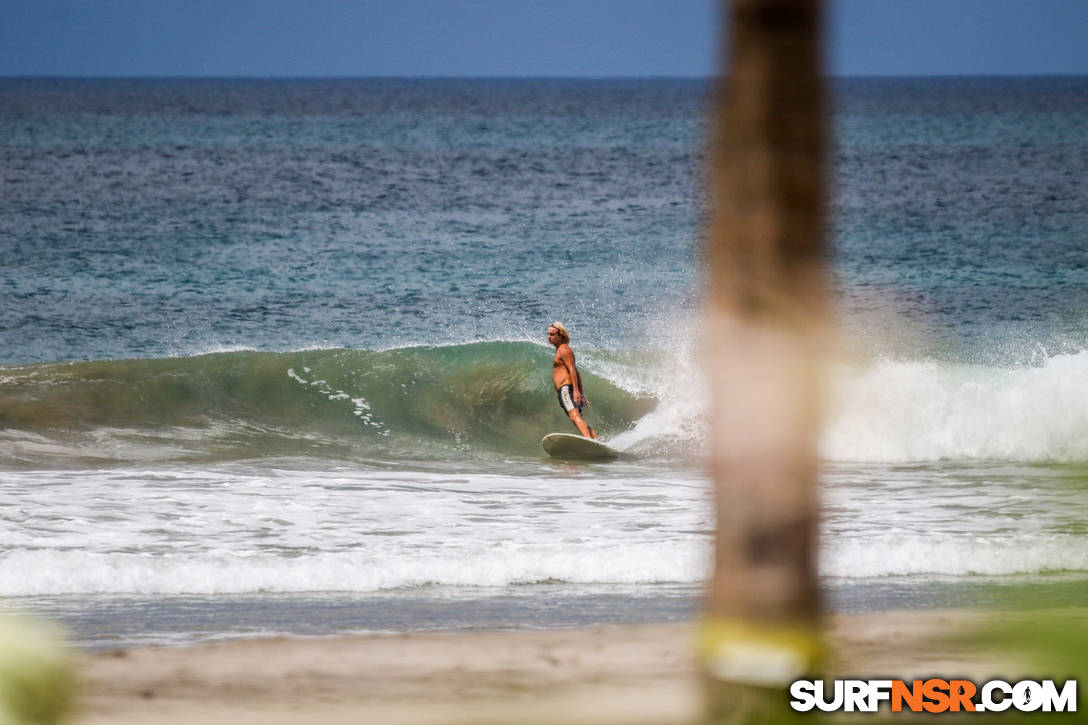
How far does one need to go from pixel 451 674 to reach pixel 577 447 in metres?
8.98

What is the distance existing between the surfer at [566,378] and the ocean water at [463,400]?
79 cm

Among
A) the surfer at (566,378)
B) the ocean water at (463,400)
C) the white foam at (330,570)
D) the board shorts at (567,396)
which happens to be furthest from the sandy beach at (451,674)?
the board shorts at (567,396)

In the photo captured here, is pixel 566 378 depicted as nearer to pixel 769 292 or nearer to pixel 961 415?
pixel 961 415

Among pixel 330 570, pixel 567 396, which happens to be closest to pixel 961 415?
pixel 567 396

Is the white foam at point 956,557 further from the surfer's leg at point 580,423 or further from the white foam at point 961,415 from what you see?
the surfer's leg at point 580,423

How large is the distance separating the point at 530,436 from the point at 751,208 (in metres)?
15.5

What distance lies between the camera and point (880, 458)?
53.0 ft

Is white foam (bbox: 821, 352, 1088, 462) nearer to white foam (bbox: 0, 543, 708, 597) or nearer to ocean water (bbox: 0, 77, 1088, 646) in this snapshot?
ocean water (bbox: 0, 77, 1088, 646)

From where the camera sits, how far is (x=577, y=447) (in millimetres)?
15867

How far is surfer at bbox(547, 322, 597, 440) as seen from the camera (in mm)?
15945

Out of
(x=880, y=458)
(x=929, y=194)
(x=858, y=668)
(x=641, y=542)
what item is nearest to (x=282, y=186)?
(x=929, y=194)

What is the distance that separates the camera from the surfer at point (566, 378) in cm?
1595

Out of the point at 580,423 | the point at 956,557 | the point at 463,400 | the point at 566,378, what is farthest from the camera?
the point at 463,400

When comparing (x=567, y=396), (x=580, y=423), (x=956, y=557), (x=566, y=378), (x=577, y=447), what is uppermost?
(x=566, y=378)
